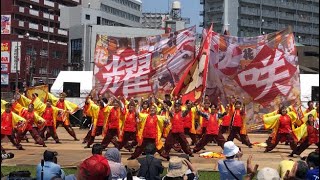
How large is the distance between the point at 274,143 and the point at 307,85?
1174cm

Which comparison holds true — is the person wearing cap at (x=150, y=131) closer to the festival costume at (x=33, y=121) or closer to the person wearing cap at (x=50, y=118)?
the festival costume at (x=33, y=121)

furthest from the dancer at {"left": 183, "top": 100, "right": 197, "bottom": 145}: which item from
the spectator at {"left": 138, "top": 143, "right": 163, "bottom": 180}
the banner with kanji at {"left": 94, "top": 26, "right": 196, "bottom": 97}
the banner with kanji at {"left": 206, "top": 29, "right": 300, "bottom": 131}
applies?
the spectator at {"left": 138, "top": 143, "right": 163, "bottom": 180}

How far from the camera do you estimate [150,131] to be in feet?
56.0

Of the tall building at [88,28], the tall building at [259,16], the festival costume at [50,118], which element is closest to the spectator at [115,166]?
the festival costume at [50,118]

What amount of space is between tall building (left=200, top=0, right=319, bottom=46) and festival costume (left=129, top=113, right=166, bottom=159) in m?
89.6

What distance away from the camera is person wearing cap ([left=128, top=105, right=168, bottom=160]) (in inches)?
673

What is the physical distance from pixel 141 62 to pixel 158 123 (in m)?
11.4

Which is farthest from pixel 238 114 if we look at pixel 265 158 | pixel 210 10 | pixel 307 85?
pixel 210 10

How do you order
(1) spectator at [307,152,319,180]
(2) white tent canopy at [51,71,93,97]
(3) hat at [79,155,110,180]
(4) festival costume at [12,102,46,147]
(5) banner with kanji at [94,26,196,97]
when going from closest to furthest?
(1) spectator at [307,152,319,180], (3) hat at [79,155,110,180], (4) festival costume at [12,102,46,147], (5) banner with kanji at [94,26,196,97], (2) white tent canopy at [51,71,93,97]

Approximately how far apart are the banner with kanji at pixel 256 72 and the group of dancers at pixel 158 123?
4.50m

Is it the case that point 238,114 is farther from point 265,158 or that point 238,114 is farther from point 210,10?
point 210,10

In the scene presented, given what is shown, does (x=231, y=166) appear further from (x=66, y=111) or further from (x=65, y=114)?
(x=66, y=111)

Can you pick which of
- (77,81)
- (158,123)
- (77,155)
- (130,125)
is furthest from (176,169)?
(77,81)

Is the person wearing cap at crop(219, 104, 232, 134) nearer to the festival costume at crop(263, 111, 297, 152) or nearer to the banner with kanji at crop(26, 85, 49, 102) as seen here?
the festival costume at crop(263, 111, 297, 152)
